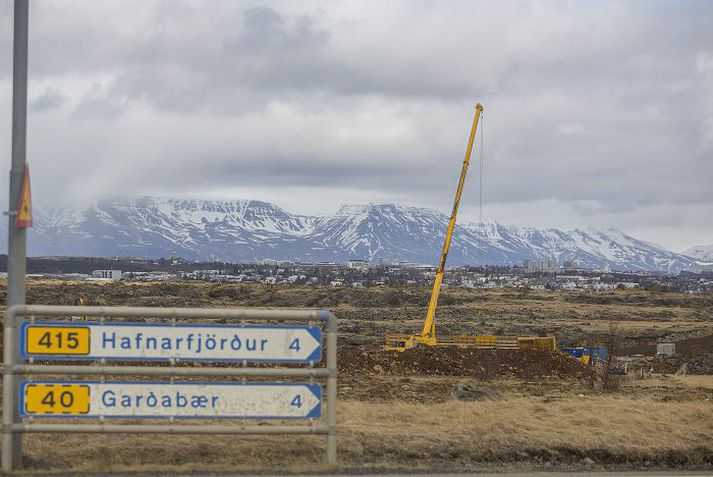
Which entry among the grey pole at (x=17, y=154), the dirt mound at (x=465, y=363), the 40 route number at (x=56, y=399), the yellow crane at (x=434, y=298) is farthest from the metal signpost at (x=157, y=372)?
the yellow crane at (x=434, y=298)

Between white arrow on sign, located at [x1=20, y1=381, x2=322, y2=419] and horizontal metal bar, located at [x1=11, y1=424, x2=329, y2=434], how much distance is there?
0.36ft

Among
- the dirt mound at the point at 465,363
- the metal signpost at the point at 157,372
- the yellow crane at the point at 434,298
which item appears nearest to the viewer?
the metal signpost at the point at 157,372

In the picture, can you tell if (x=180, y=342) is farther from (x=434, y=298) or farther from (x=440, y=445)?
(x=434, y=298)

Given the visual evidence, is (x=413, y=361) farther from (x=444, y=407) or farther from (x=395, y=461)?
(x=395, y=461)

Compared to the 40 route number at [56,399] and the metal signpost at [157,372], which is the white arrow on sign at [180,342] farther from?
the 40 route number at [56,399]

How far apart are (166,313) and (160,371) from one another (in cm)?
53

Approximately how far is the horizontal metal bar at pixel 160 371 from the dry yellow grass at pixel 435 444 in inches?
34.1

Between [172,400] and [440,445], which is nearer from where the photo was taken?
[172,400]

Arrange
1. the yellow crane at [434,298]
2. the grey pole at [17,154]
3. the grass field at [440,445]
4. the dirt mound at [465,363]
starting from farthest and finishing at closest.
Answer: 1. the yellow crane at [434,298]
2. the dirt mound at [465,363]
3. the grass field at [440,445]
4. the grey pole at [17,154]

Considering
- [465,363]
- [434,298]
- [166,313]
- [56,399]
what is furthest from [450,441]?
[434,298]

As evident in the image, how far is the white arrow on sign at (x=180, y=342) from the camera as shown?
905 centimetres

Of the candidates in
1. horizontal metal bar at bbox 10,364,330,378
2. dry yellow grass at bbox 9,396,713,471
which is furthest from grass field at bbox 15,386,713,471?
horizontal metal bar at bbox 10,364,330,378

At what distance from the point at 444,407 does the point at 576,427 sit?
2.07 meters

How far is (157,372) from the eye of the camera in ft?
29.3
